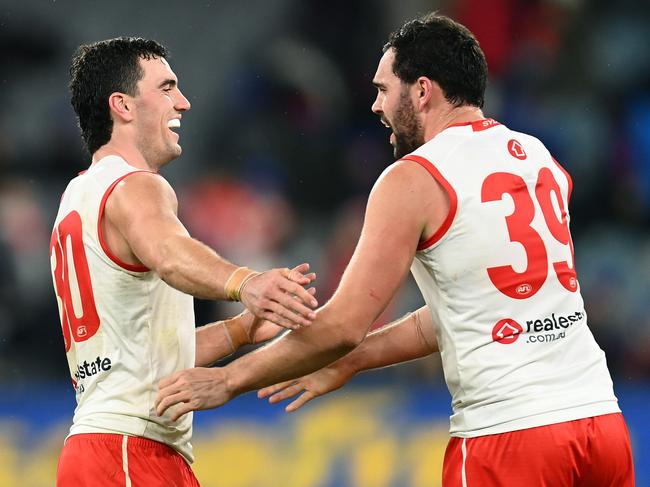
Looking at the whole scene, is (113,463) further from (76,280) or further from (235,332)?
(235,332)

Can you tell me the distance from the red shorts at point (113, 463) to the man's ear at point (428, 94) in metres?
1.63

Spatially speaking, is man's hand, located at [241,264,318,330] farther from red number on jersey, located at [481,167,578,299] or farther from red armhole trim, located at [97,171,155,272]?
red number on jersey, located at [481,167,578,299]

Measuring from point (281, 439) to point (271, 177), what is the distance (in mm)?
3363

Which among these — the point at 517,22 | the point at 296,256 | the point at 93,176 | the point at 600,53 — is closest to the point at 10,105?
the point at 296,256

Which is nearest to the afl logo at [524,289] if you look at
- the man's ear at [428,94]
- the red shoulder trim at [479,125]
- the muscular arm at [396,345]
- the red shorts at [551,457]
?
the red shorts at [551,457]

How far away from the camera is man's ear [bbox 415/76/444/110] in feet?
14.2

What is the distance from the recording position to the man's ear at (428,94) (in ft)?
14.2

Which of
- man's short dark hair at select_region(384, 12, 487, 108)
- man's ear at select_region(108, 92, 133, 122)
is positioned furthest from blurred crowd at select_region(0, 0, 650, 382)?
man's short dark hair at select_region(384, 12, 487, 108)

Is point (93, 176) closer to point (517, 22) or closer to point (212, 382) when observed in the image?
point (212, 382)

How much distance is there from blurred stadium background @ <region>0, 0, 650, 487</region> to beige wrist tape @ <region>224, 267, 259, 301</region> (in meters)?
3.84

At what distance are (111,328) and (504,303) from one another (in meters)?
1.46

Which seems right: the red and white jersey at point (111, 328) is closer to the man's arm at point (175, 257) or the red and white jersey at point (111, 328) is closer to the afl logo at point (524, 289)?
the man's arm at point (175, 257)

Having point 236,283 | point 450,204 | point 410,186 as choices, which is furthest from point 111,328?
point 450,204

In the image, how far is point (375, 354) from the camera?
4637 mm
